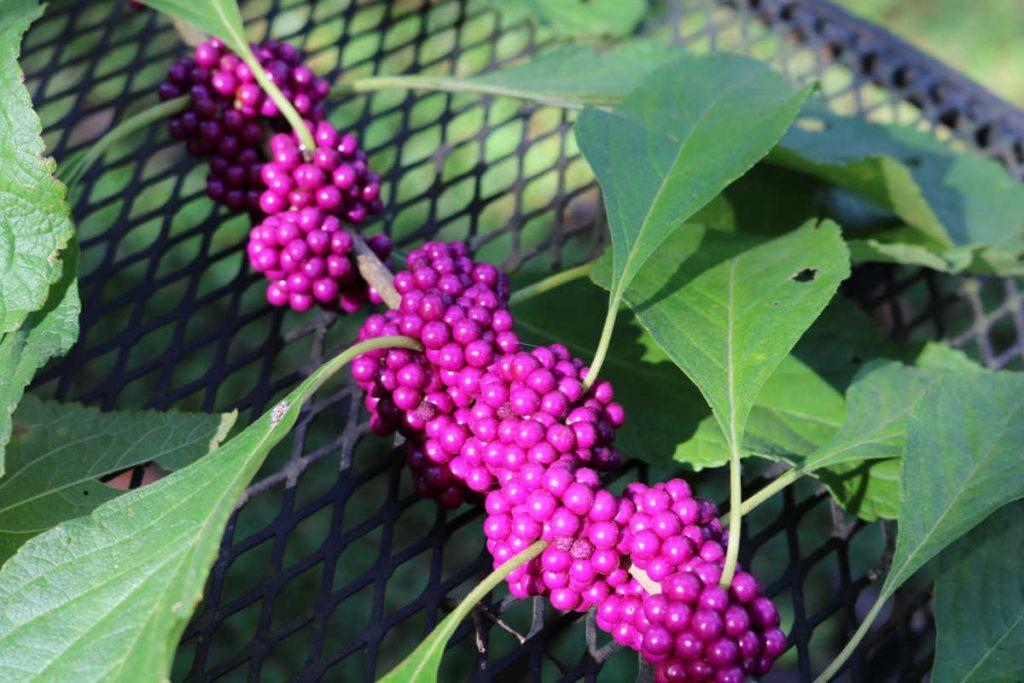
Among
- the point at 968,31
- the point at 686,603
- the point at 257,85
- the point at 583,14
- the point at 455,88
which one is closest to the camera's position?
the point at 686,603

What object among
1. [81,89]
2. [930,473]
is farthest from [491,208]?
[930,473]

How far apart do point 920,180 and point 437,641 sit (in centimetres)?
89

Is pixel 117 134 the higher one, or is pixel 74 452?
pixel 117 134

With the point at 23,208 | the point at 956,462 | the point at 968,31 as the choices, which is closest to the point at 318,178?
the point at 23,208

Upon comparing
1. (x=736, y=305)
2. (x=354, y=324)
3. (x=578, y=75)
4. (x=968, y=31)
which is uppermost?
(x=578, y=75)

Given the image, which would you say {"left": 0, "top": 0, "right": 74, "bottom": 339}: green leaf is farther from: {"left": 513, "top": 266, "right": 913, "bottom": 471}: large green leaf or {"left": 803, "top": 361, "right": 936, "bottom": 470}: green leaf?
{"left": 803, "top": 361, "right": 936, "bottom": 470}: green leaf

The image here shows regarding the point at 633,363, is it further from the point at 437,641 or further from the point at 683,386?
the point at 437,641

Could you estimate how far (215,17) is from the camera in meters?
0.93

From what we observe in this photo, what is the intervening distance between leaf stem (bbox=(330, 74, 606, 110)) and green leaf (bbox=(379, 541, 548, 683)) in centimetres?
55

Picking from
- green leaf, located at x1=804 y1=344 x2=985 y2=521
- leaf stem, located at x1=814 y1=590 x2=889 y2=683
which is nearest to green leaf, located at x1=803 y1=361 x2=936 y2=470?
green leaf, located at x1=804 y1=344 x2=985 y2=521

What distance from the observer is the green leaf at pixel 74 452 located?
80cm

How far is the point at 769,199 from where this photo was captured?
115 cm

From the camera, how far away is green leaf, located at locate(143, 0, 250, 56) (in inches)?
36.4

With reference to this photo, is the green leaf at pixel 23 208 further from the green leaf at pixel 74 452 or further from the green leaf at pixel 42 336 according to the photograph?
the green leaf at pixel 74 452
